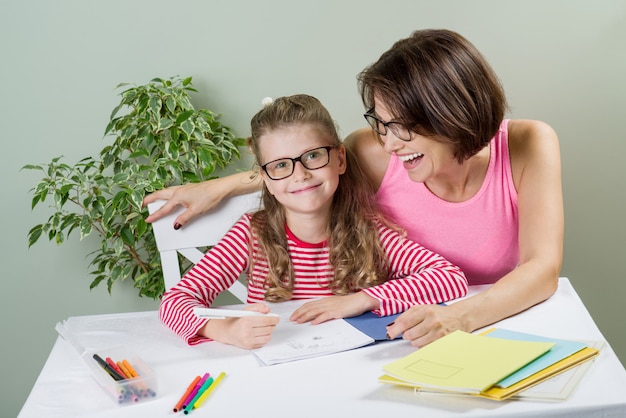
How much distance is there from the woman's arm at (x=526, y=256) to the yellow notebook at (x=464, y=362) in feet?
0.25

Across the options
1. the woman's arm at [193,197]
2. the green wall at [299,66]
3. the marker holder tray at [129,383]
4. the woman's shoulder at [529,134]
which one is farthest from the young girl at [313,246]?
the green wall at [299,66]

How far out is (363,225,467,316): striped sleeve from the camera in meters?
1.59

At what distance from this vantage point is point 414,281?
164 cm

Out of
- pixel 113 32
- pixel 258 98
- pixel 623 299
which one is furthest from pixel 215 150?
pixel 623 299

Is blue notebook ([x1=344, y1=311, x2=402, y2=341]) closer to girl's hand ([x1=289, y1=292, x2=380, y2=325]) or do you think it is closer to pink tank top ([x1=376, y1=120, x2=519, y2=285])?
girl's hand ([x1=289, y1=292, x2=380, y2=325])

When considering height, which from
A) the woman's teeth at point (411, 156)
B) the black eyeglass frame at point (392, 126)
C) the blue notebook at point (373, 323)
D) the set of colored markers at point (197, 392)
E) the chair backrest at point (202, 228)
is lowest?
the blue notebook at point (373, 323)

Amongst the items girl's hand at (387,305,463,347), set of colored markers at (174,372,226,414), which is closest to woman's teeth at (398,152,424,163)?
girl's hand at (387,305,463,347)

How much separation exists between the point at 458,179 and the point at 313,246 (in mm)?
397

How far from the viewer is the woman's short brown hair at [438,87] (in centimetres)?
159

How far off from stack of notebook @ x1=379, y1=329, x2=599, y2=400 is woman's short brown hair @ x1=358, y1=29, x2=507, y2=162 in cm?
48

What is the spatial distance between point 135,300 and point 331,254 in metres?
1.37

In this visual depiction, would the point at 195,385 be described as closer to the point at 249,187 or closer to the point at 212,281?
the point at 212,281

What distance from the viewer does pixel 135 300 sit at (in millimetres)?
2943

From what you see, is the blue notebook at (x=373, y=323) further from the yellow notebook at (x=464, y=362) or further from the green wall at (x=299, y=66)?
the green wall at (x=299, y=66)
